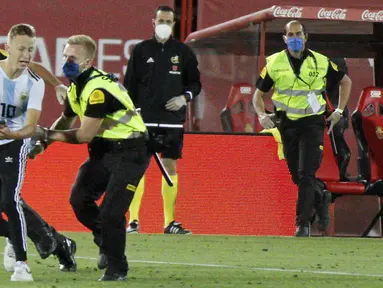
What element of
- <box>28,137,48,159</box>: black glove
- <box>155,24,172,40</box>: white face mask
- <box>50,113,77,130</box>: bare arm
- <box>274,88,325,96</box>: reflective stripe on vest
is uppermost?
<box>155,24,172,40</box>: white face mask

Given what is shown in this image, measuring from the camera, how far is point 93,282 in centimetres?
1013

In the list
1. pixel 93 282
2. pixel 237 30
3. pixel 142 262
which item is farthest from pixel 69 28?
pixel 93 282

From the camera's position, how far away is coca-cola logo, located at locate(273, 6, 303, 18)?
1633 cm

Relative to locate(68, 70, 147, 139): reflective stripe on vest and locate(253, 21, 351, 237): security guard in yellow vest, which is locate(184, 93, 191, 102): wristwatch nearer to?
locate(253, 21, 351, 237): security guard in yellow vest

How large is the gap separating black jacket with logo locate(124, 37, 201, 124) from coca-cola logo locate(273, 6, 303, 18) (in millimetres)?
1435

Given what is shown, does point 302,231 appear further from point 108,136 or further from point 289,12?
point 108,136

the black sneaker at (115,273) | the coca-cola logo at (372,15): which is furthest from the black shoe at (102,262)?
the coca-cola logo at (372,15)

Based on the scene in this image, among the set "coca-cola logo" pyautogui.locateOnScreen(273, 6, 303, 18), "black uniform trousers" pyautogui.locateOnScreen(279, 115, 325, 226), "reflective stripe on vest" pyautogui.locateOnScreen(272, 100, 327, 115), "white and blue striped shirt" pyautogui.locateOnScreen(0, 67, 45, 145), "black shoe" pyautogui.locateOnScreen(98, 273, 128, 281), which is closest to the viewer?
"black shoe" pyautogui.locateOnScreen(98, 273, 128, 281)

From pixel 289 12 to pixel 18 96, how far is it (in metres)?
6.34

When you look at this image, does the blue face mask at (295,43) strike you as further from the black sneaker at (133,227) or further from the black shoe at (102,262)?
the black shoe at (102,262)

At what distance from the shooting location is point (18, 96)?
1051 cm

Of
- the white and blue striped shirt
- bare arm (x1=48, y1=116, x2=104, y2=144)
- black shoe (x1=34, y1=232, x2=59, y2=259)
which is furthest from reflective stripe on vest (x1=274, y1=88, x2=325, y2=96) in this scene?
bare arm (x1=48, y1=116, x2=104, y2=144)

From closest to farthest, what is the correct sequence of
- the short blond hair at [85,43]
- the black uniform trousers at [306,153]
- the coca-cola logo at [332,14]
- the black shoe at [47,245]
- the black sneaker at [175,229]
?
the short blond hair at [85,43]
the black shoe at [47,245]
the black uniform trousers at [306,153]
the black sneaker at [175,229]
the coca-cola logo at [332,14]

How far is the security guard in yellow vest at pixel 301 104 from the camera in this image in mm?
15188
